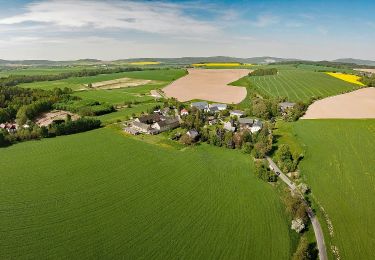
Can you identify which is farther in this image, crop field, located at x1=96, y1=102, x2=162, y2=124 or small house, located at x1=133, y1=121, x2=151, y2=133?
crop field, located at x1=96, y1=102, x2=162, y2=124

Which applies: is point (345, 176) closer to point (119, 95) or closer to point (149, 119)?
point (149, 119)

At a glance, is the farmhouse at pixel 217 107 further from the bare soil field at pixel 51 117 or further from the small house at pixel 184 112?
the bare soil field at pixel 51 117

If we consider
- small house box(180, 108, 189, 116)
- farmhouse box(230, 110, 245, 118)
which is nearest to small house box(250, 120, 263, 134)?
farmhouse box(230, 110, 245, 118)

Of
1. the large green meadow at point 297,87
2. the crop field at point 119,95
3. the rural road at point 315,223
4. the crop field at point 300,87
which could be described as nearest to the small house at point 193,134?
the rural road at point 315,223

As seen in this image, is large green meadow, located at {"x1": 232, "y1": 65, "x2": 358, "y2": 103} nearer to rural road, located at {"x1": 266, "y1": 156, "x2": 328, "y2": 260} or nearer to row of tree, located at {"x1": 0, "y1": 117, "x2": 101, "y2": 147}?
row of tree, located at {"x1": 0, "y1": 117, "x2": 101, "y2": 147}

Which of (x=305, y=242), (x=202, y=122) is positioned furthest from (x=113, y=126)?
→ (x=305, y=242)

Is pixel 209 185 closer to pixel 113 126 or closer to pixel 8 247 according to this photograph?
pixel 8 247
